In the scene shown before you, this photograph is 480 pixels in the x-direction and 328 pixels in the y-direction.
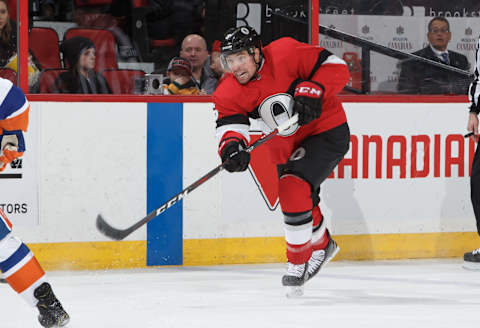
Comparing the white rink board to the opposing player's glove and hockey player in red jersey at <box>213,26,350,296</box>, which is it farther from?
the opposing player's glove

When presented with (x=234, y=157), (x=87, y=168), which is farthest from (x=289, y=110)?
(x=87, y=168)

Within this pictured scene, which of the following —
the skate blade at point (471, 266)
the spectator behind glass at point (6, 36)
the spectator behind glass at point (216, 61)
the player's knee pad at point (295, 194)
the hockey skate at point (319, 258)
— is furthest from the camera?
the spectator behind glass at point (216, 61)

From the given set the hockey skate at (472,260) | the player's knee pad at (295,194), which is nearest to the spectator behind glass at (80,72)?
the player's knee pad at (295,194)

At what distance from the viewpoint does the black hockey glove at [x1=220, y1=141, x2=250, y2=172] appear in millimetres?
2994

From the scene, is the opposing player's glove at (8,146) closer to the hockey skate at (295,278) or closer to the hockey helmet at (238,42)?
the hockey helmet at (238,42)

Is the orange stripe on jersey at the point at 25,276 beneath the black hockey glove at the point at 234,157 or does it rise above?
beneath

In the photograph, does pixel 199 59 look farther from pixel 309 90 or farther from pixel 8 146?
pixel 8 146

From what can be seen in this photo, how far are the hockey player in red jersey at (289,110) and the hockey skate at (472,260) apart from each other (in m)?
0.99

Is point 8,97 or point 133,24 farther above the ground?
point 133,24

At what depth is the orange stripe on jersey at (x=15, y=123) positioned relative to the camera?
97.1 inches

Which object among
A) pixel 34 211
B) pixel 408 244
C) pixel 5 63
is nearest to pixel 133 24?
pixel 5 63

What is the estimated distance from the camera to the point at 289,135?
3211mm

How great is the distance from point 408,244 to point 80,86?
5.80ft

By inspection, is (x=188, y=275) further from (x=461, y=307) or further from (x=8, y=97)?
(x=8, y=97)
